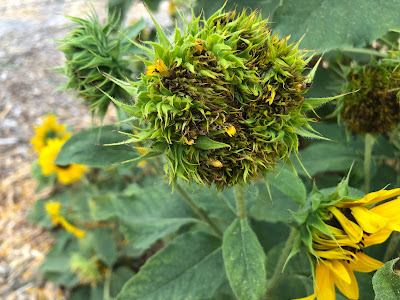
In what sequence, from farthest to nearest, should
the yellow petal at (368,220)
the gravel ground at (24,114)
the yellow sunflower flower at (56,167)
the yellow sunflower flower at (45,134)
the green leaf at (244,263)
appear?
the gravel ground at (24,114)
the yellow sunflower flower at (45,134)
the yellow sunflower flower at (56,167)
the green leaf at (244,263)
the yellow petal at (368,220)

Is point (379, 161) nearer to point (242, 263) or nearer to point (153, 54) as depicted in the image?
point (242, 263)

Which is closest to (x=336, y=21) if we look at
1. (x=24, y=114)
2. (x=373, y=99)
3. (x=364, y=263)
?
(x=373, y=99)

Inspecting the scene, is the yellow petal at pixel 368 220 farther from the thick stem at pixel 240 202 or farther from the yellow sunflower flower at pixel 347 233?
the thick stem at pixel 240 202

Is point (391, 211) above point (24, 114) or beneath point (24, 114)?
above

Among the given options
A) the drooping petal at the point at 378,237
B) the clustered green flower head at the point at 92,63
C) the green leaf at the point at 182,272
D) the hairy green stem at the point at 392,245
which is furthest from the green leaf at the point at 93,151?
the hairy green stem at the point at 392,245

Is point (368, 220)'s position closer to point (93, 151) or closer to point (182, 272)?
point (182, 272)
